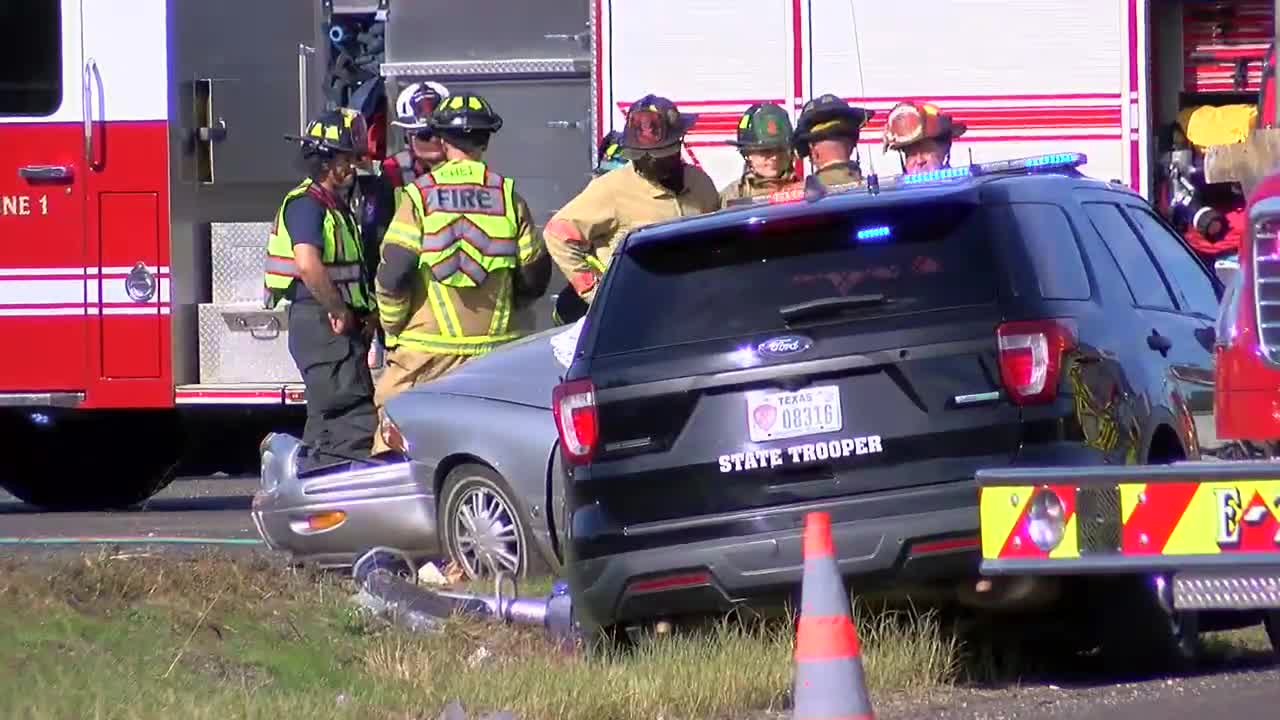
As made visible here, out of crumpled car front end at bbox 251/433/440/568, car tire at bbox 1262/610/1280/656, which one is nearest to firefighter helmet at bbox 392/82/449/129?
crumpled car front end at bbox 251/433/440/568

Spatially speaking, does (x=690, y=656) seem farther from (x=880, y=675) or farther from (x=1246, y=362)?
(x=1246, y=362)

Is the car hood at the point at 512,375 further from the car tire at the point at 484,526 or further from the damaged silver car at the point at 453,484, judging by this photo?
the car tire at the point at 484,526

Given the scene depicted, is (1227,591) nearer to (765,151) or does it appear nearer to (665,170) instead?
(665,170)

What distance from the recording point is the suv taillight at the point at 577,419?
24.5 feet

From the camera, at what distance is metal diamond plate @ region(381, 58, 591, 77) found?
13352 mm

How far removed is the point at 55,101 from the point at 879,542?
7903 mm

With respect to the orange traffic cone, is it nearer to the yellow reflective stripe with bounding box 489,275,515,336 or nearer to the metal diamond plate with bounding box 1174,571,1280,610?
the metal diamond plate with bounding box 1174,571,1280,610

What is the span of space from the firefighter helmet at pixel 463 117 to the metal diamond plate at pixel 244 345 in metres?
3.16

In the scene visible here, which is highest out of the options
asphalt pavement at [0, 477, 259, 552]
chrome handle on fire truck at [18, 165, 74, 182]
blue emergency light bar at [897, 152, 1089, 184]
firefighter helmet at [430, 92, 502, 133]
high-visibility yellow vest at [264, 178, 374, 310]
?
firefighter helmet at [430, 92, 502, 133]

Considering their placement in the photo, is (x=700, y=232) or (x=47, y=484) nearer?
(x=700, y=232)

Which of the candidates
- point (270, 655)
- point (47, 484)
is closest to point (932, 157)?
point (270, 655)

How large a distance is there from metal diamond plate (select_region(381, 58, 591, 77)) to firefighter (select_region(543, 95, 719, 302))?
2.98 meters

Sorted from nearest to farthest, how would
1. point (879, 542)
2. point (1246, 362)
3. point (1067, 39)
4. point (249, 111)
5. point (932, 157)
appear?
point (1246, 362)
point (879, 542)
point (932, 157)
point (1067, 39)
point (249, 111)

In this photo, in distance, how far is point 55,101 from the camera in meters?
13.6
